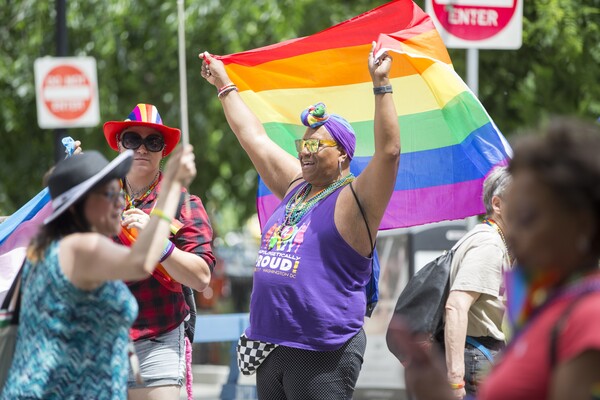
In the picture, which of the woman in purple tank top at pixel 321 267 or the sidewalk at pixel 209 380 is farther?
the sidewalk at pixel 209 380

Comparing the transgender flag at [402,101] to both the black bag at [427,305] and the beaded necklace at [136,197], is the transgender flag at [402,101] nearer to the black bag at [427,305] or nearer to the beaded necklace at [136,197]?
the black bag at [427,305]

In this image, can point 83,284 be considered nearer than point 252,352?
Yes

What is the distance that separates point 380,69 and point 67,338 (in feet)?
6.16

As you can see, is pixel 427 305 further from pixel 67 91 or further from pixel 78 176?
pixel 67 91

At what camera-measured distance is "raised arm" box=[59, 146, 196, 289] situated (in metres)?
3.44

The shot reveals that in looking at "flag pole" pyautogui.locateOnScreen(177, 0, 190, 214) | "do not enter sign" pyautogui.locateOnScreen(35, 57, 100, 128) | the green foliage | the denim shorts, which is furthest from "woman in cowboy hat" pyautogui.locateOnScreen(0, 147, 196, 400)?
"do not enter sign" pyautogui.locateOnScreen(35, 57, 100, 128)

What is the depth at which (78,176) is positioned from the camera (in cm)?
367

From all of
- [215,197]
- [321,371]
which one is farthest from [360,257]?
[215,197]

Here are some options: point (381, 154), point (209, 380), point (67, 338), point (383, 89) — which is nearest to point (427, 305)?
point (381, 154)

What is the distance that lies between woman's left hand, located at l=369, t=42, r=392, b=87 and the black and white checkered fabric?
4.25 ft

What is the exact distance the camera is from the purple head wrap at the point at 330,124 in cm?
512

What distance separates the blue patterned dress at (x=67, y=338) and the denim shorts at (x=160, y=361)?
1.36 m

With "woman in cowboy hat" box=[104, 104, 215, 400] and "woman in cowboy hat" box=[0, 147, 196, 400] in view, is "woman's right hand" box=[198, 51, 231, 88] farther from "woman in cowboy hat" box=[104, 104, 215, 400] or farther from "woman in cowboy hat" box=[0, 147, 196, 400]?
"woman in cowboy hat" box=[0, 147, 196, 400]

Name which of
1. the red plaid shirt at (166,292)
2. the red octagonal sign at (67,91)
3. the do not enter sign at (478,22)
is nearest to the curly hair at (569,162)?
the red plaid shirt at (166,292)
